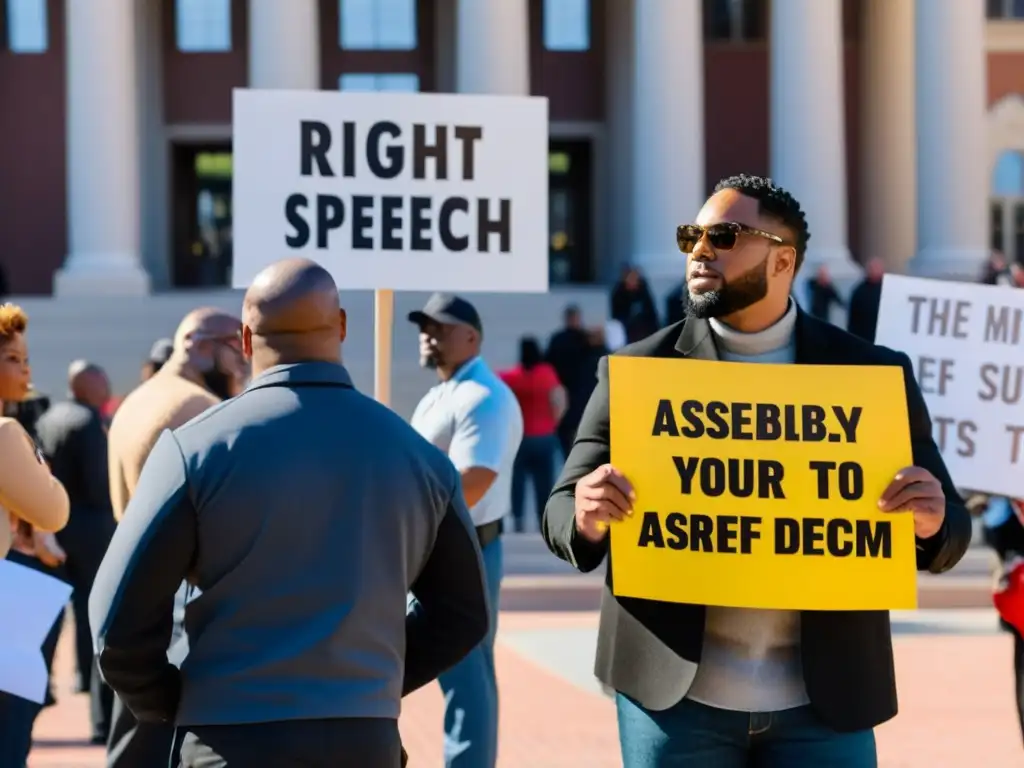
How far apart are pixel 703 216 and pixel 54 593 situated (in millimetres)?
2254

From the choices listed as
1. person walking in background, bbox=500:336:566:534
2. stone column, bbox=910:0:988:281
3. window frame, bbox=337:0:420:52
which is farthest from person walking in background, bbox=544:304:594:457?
window frame, bbox=337:0:420:52

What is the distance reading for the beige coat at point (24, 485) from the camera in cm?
485

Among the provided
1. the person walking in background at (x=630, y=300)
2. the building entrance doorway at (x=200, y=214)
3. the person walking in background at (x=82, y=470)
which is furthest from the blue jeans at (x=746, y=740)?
the building entrance doorway at (x=200, y=214)

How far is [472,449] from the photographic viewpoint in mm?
6348

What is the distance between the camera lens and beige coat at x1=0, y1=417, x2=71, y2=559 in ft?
15.9

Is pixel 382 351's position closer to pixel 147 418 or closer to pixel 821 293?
pixel 147 418

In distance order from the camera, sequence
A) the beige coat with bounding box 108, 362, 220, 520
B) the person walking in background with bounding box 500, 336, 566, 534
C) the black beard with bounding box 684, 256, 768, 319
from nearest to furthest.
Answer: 1. the black beard with bounding box 684, 256, 768, 319
2. the beige coat with bounding box 108, 362, 220, 520
3. the person walking in background with bounding box 500, 336, 566, 534

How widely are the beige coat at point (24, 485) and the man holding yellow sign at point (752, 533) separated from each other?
1.78 m

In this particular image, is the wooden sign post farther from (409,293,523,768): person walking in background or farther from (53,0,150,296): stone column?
(53,0,150,296): stone column

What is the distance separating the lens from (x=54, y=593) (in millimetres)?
4988

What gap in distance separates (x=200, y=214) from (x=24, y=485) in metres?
32.8

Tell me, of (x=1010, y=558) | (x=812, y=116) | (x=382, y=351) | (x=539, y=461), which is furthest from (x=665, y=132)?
(x=382, y=351)

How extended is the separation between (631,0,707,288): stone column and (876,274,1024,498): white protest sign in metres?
23.1

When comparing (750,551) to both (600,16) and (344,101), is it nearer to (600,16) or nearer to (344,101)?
(344,101)
